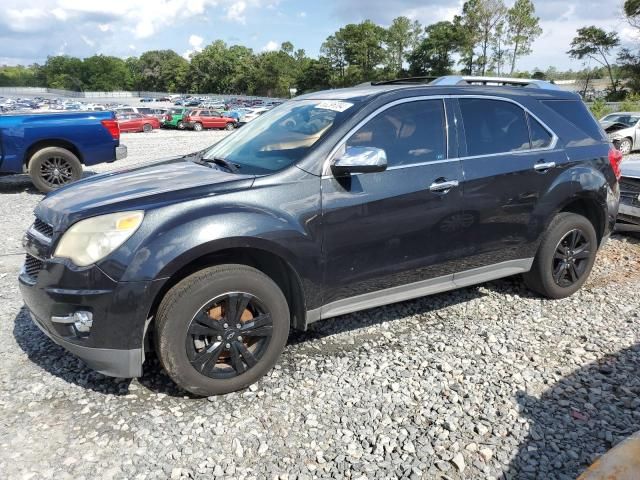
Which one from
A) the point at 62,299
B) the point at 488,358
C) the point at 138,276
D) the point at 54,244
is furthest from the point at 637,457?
the point at 54,244

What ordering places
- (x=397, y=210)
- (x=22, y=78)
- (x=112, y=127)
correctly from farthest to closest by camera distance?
(x=22, y=78) < (x=112, y=127) < (x=397, y=210)

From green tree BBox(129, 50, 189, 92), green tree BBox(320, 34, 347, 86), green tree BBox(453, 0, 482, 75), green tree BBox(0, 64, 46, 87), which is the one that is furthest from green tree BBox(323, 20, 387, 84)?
green tree BBox(0, 64, 46, 87)

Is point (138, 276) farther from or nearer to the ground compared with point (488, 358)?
farther from the ground

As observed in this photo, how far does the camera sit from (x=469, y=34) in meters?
77.4

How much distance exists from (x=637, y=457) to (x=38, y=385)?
10.4 ft

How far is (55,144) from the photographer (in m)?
9.12

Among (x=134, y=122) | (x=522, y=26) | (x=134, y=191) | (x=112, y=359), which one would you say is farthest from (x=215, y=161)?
(x=522, y=26)

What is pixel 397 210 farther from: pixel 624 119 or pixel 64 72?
pixel 64 72

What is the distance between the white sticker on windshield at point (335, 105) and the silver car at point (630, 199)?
4599 millimetres

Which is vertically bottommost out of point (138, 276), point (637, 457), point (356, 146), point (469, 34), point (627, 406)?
point (627, 406)

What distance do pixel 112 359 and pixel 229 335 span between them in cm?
64

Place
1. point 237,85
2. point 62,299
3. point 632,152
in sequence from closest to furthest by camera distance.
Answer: point 62,299 < point 632,152 < point 237,85

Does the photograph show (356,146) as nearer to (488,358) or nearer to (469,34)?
(488,358)

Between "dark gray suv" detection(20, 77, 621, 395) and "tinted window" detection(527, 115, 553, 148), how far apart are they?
0.01 metres
